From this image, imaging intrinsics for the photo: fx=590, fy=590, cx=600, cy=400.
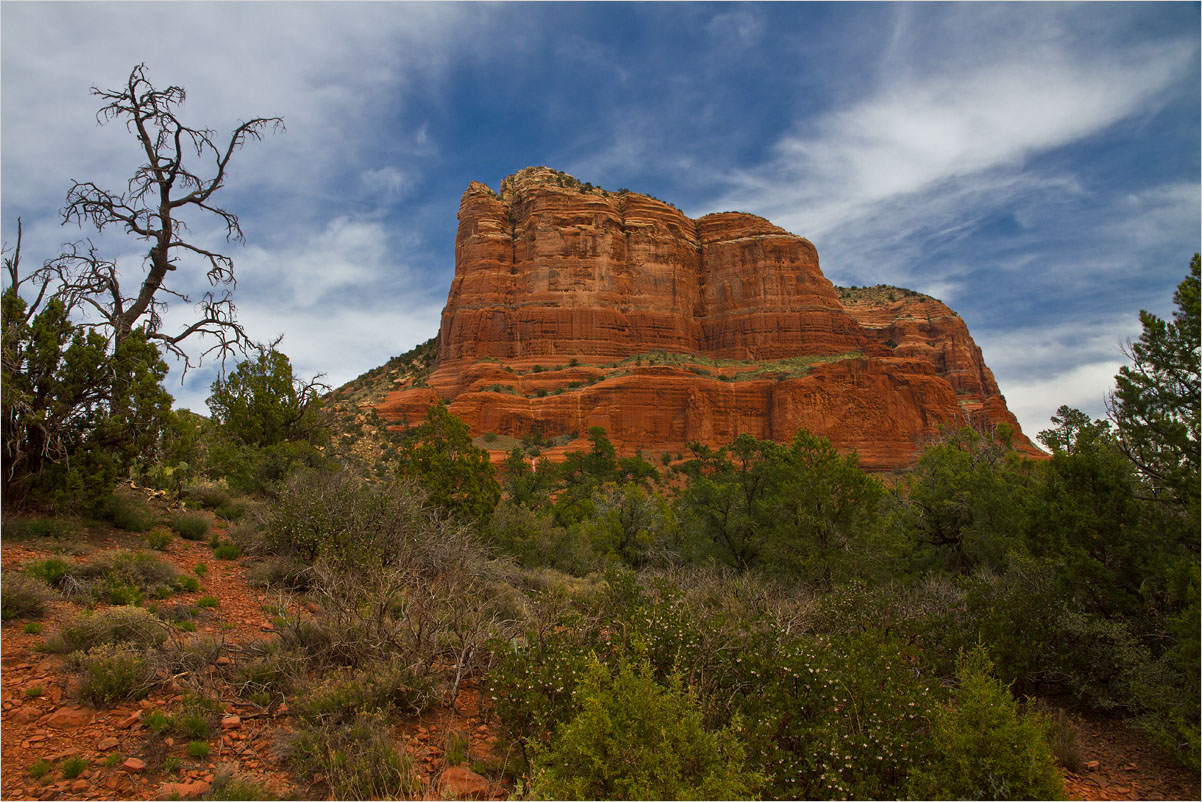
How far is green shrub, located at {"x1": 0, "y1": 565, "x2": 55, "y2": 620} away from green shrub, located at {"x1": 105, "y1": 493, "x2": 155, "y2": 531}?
3027 millimetres

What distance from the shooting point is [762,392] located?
65.8 metres

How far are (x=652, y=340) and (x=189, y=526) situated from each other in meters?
67.0

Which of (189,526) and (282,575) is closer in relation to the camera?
(282,575)

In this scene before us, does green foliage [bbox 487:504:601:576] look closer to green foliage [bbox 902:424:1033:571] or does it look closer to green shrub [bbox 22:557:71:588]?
green shrub [bbox 22:557:71:588]

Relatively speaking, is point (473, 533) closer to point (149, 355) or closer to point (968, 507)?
point (149, 355)

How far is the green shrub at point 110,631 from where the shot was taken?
591 centimetres

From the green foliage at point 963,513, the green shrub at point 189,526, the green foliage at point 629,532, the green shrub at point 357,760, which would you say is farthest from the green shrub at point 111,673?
the green foliage at point 963,513

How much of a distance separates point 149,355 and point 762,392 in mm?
61282

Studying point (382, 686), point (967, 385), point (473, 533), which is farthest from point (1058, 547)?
point (967, 385)

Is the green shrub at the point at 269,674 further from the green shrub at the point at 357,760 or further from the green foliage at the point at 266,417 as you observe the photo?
the green foliage at the point at 266,417

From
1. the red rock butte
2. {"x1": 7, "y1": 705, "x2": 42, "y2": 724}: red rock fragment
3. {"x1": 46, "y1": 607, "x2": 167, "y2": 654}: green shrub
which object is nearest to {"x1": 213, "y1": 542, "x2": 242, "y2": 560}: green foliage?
{"x1": 46, "y1": 607, "x2": 167, "y2": 654}: green shrub

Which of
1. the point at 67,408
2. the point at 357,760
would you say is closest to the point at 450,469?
the point at 67,408

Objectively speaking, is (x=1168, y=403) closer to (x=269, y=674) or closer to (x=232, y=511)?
(x=269, y=674)

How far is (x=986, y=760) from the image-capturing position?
4957 mm
